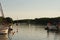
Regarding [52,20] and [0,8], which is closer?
[0,8]

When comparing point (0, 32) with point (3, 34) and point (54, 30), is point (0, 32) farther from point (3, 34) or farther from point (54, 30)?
point (54, 30)

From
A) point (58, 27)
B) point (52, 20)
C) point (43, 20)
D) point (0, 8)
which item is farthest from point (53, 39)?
point (43, 20)

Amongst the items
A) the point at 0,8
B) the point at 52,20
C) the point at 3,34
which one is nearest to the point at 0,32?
the point at 3,34

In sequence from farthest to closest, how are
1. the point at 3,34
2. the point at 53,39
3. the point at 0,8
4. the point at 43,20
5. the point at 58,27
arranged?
the point at 43,20 → the point at 58,27 → the point at 0,8 → the point at 3,34 → the point at 53,39

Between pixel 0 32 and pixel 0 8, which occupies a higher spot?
pixel 0 8

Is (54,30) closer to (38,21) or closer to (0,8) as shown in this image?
(0,8)

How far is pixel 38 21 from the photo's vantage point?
79250 millimetres

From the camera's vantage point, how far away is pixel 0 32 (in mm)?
39031

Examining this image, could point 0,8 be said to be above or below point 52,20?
above

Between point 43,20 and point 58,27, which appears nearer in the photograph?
point 58,27

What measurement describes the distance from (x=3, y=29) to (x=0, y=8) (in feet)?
10.4

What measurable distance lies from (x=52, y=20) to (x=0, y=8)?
90.3 ft

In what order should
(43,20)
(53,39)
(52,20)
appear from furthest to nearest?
(43,20)
(52,20)
(53,39)


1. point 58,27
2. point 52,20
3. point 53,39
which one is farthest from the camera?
point 52,20
